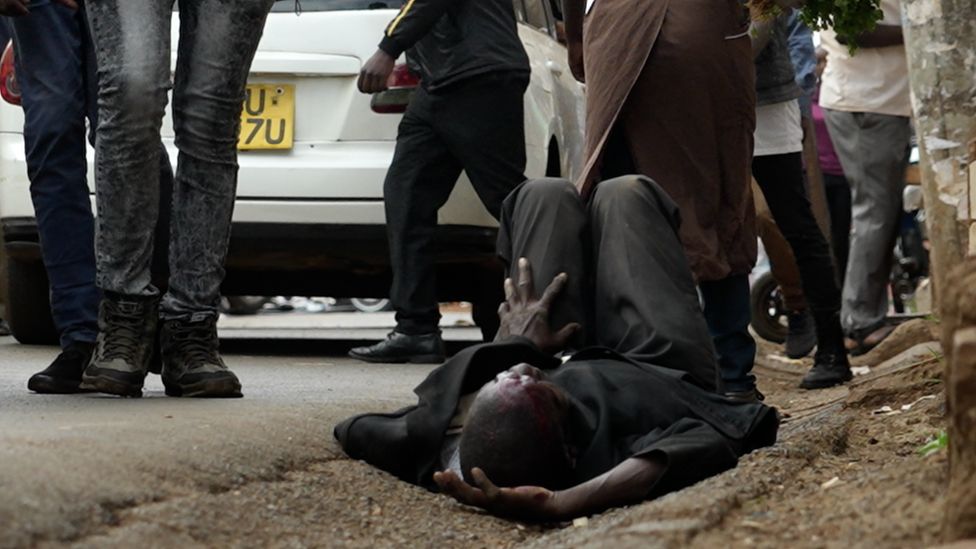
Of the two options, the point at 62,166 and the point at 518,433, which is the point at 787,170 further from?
the point at 518,433

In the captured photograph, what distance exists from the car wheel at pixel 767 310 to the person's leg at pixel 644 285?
262 inches

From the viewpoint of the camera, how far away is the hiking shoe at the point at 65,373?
527 centimetres

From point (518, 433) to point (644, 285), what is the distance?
764 millimetres

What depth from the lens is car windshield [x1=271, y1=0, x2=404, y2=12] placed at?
7.89m

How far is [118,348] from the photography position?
5.03 m

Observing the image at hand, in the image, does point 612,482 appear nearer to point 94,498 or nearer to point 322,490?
point 322,490

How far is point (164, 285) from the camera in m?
5.95

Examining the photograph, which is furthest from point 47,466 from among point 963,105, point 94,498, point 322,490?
point 963,105

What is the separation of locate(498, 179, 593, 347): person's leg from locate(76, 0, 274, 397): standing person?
881mm

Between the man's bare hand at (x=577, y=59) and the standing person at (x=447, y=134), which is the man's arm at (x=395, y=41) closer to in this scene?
the standing person at (x=447, y=134)

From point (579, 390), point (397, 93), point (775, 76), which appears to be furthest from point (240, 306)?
point (579, 390)

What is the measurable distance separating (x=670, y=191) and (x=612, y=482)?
6.47 ft

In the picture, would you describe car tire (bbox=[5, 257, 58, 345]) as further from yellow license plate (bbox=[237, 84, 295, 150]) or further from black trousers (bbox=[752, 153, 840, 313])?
black trousers (bbox=[752, 153, 840, 313])

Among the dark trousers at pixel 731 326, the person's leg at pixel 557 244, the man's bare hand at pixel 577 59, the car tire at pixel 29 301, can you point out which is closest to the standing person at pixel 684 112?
the dark trousers at pixel 731 326
